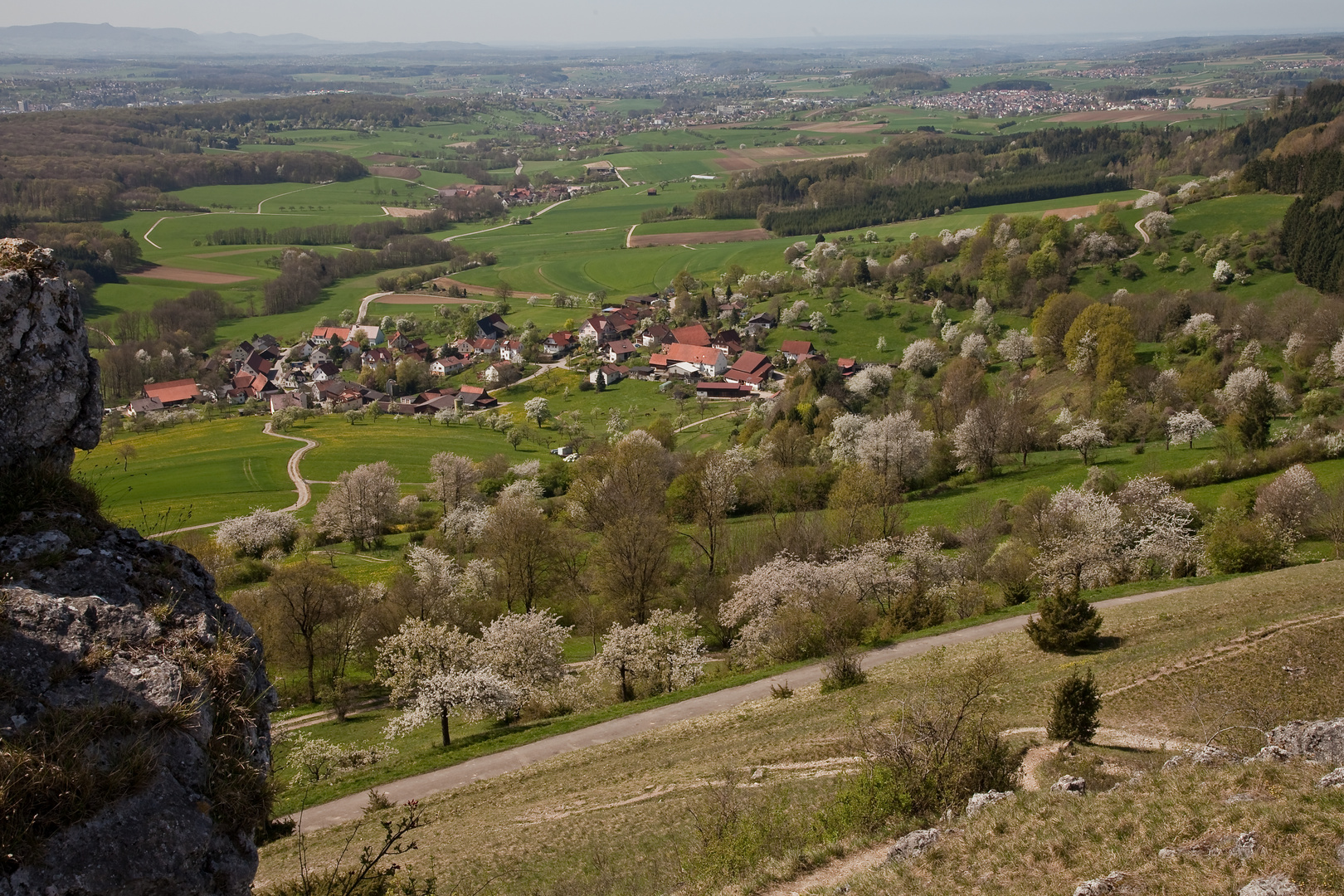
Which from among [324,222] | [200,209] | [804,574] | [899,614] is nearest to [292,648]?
[804,574]

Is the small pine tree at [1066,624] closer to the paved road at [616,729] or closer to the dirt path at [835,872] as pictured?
the paved road at [616,729]

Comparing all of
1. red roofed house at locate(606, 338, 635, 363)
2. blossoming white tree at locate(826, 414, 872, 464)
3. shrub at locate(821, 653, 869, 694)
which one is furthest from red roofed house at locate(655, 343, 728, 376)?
shrub at locate(821, 653, 869, 694)

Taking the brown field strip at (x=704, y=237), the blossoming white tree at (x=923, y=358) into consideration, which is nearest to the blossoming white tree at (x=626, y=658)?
the blossoming white tree at (x=923, y=358)

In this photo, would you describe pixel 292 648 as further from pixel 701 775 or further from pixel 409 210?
pixel 409 210

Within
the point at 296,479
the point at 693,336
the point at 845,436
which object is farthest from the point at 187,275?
the point at 845,436

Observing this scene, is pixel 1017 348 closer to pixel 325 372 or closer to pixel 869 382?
pixel 869 382
